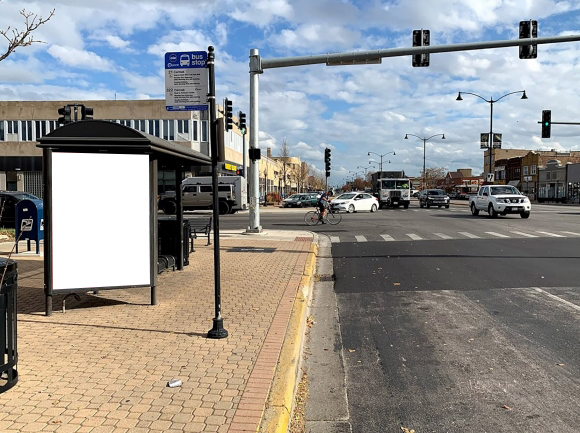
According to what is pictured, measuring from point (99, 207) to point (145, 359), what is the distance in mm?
2601

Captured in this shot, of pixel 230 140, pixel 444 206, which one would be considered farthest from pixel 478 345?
pixel 230 140

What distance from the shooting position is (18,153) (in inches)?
2087

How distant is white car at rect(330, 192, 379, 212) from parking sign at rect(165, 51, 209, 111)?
2612cm

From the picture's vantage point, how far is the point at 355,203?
36.2 m

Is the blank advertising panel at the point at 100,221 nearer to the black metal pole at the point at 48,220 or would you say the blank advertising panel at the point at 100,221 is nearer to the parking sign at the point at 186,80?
the black metal pole at the point at 48,220

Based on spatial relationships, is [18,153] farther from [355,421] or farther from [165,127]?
[355,421]

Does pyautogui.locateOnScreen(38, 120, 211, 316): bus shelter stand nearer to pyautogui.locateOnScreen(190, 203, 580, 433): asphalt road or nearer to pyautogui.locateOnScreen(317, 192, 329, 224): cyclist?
pyautogui.locateOnScreen(190, 203, 580, 433): asphalt road

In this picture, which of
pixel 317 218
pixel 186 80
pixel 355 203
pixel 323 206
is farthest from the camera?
pixel 355 203


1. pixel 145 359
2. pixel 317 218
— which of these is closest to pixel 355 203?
pixel 317 218

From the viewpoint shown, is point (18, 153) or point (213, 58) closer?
point (213, 58)

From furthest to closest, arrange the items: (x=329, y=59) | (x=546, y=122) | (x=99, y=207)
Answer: (x=546, y=122) → (x=329, y=59) → (x=99, y=207)

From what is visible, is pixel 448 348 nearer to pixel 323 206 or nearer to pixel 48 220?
pixel 48 220

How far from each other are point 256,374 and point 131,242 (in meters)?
3.17

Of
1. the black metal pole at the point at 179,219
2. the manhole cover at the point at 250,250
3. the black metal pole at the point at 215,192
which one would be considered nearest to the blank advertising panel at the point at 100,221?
the black metal pole at the point at 215,192
